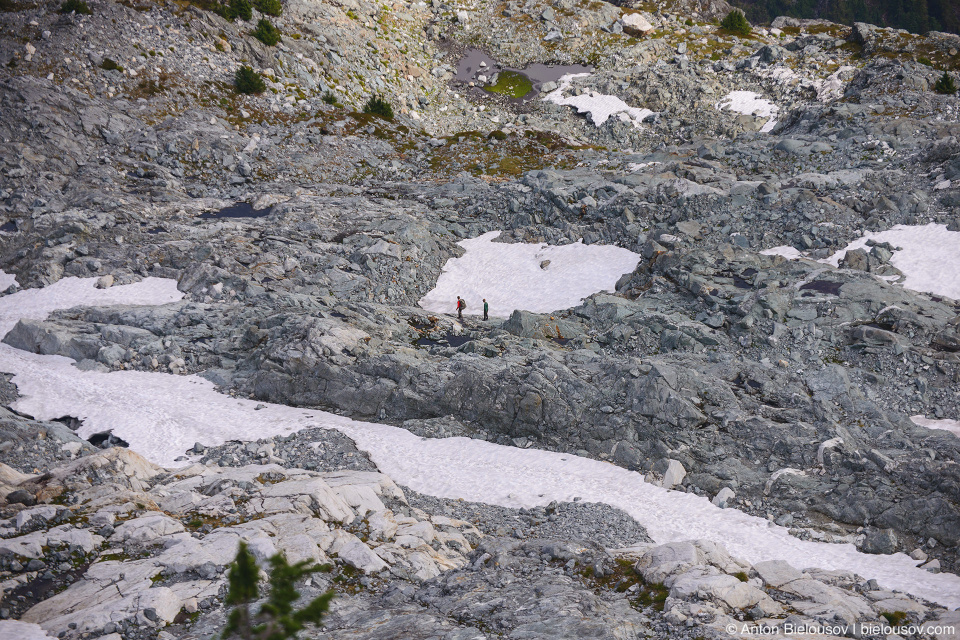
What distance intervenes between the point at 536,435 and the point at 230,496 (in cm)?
1257

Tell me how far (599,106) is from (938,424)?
54.6 meters

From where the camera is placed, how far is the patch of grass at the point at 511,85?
74.9m

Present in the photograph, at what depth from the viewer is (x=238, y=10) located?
66812 millimetres

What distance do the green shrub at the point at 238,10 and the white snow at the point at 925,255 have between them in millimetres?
64955

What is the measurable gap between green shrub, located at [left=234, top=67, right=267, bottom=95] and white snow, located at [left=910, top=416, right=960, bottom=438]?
61.5 m

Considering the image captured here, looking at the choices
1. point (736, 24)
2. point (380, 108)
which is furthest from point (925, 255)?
point (736, 24)

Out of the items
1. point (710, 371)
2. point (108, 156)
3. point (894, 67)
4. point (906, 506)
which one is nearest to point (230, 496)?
point (710, 371)

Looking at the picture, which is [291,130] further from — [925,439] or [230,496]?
[925,439]

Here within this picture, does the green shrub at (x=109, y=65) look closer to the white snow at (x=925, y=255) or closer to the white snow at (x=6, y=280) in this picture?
the white snow at (x=6, y=280)

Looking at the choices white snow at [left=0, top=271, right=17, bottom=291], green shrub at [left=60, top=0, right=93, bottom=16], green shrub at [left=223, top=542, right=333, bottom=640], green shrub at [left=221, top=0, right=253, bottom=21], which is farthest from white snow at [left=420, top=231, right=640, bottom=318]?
green shrub at [left=60, top=0, right=93, bottom=16]

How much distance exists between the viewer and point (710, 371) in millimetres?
26734

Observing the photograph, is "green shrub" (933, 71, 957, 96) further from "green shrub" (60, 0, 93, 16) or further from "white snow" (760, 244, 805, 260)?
"green shrub" (60, 0, 93, 16)

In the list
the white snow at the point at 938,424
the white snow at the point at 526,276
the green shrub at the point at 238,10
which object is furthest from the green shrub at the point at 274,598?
the green shrub at the point at 238,10

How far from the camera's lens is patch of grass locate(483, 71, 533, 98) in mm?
74938
